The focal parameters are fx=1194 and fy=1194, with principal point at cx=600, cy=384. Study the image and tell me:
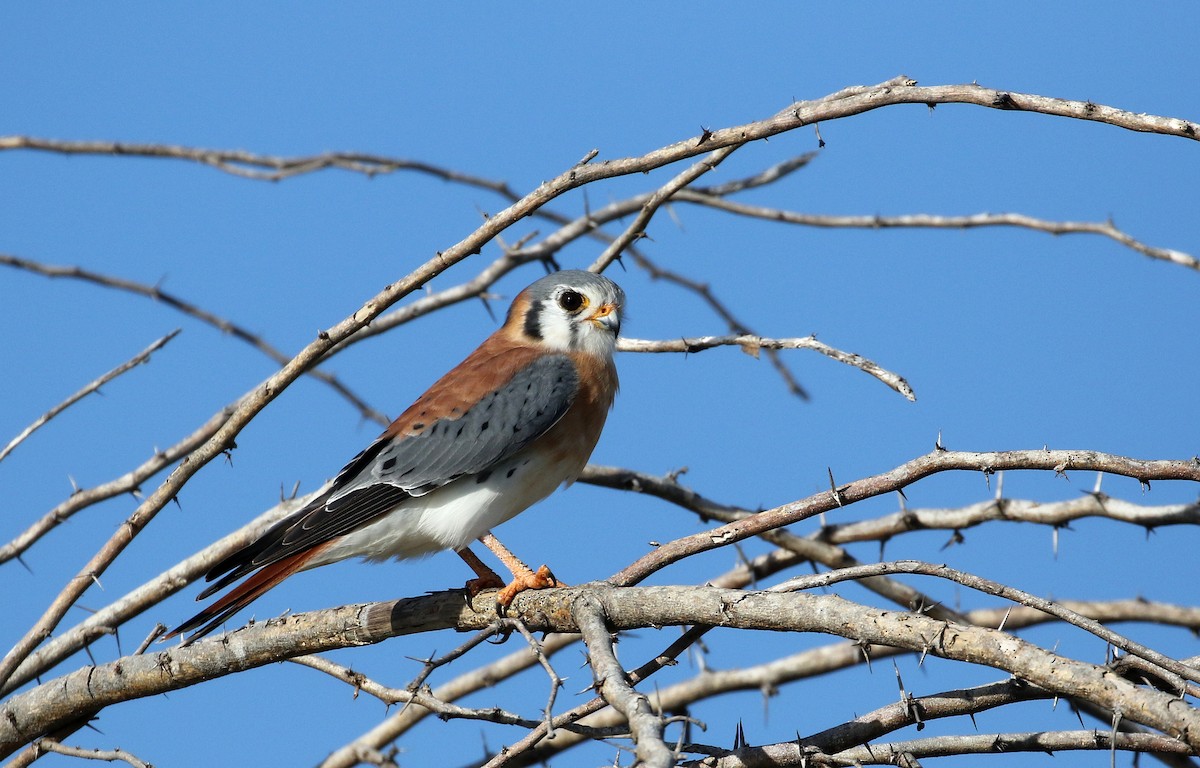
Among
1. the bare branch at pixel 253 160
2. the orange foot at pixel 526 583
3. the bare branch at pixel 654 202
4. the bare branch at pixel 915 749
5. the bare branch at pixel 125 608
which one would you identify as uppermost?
the bare branch at pixel 253 160

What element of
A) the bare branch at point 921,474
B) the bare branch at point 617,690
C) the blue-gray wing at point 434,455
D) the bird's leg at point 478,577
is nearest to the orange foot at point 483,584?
the bird's leg at point 478,577

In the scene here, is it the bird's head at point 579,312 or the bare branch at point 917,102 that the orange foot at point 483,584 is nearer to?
the bird's head at point 579,312

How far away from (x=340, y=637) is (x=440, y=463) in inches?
33.8

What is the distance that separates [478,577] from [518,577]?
34cm

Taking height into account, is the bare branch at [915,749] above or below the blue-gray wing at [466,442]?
below

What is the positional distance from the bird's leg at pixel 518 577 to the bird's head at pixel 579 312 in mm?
1183

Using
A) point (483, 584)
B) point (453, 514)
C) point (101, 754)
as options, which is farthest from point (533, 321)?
point (101, 754)

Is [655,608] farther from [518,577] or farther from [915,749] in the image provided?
[518,577]

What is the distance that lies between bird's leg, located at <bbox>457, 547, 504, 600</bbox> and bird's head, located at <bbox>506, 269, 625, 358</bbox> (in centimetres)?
110

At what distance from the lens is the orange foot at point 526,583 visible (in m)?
4.42

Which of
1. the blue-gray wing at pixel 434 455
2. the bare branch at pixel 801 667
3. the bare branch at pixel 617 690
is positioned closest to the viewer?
the bare branch at pixel 617 690

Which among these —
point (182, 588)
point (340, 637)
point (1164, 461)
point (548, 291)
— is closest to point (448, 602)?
point (340, 637)

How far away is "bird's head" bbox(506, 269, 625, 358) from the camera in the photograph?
563 centimetres

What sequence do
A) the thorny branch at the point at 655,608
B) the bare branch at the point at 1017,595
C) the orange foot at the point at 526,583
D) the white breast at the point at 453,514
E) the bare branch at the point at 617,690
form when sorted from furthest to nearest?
the white breast at the point at 453,514 → the orange foot at the point at 526,583 → the thorny branch at the point at 655,608 → the bare branch at the point at 1017,595 → the bare branch at the point at 617,690
